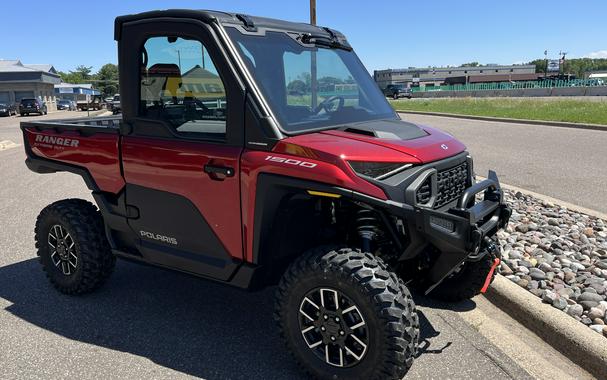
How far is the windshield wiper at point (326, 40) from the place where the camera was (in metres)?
3.78

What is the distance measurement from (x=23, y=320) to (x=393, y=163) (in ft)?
10.3

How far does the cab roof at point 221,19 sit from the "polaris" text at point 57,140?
1023mm

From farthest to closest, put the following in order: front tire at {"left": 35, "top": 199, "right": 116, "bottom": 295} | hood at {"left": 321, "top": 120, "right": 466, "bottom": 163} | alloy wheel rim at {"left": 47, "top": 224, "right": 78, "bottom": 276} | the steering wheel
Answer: alloy wheel rim at {"left": 47, "top": 224, "right": 78, "bottom": 276}
front tire at {"left": 35, "top": 199, "right": 116, "bottom": 295}
the steering wheel
hood at {"left": 321, "top": 120, "right": 466, "bottom": 163}

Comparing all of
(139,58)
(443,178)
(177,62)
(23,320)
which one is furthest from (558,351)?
(23,320)

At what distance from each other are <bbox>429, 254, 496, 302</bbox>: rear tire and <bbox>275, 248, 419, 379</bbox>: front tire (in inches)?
44.4

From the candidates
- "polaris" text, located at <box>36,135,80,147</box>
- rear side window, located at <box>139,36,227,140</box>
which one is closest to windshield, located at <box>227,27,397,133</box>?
rear side window, located at <box>139,36,227,140</box>

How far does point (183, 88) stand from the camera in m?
3.64

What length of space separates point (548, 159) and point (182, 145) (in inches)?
391

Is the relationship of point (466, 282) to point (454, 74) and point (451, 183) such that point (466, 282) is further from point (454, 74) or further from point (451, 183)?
point (454, 74)

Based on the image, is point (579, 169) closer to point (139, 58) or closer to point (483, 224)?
point (483, 224)

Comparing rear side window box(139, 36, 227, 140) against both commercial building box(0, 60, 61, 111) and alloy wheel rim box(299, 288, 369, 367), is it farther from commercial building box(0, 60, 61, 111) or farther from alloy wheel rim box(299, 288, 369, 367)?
commercial building box(0, 60, 61, 111)

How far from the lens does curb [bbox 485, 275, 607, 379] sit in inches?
128

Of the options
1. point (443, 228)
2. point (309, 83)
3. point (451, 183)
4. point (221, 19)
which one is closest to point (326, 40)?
point (309, 83)

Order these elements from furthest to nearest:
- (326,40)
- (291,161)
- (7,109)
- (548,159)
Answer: (7,109) → (548,159) → (326,40) → (291,161)
